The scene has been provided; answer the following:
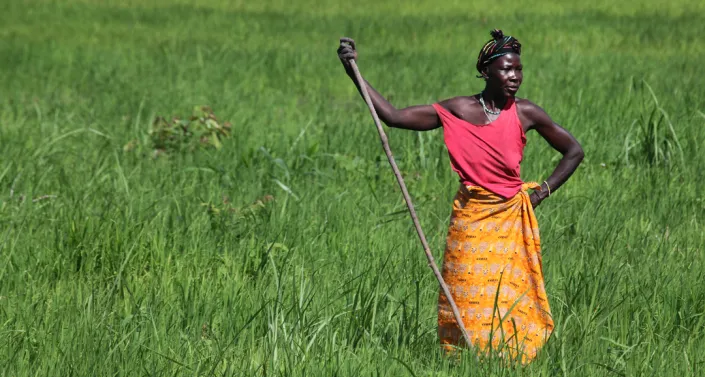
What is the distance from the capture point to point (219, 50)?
10.4 m

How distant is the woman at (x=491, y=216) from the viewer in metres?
3.13

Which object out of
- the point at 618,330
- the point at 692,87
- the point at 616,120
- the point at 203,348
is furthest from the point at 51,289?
the point at 692,87

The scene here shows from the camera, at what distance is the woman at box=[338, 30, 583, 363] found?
3.13 meters

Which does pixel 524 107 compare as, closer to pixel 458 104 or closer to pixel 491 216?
pixel 458 104

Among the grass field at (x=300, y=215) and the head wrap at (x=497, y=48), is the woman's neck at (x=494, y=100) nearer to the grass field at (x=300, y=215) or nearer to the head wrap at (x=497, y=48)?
the head wrap at (x=497, y=48)

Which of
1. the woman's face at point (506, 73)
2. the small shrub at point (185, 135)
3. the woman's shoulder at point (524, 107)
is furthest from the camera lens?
the small shrub at point (185, 135)

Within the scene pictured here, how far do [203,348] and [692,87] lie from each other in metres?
5.61

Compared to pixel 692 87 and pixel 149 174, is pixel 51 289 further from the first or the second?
pixel 692 87

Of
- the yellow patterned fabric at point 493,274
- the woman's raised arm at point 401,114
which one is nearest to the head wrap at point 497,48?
the woman's raised arm at point 401,114

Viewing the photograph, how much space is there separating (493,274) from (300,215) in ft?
6.04

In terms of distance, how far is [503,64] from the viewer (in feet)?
10.2

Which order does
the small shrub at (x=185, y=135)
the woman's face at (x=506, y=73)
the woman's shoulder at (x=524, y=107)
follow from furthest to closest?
the small shrub at (x=185, y=135), the woman's shoulder at (x=524, y=107), the woman's face at (x=506, y=73)

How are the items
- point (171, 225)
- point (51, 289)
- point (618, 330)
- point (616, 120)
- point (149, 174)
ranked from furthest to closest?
1. point (616, 120)
2. point (149, 174)
3. point (171, 225)
4. point (51, 289)
5. point (618, 330)

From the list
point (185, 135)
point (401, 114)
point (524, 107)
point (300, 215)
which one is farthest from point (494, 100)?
point (185, 135)
